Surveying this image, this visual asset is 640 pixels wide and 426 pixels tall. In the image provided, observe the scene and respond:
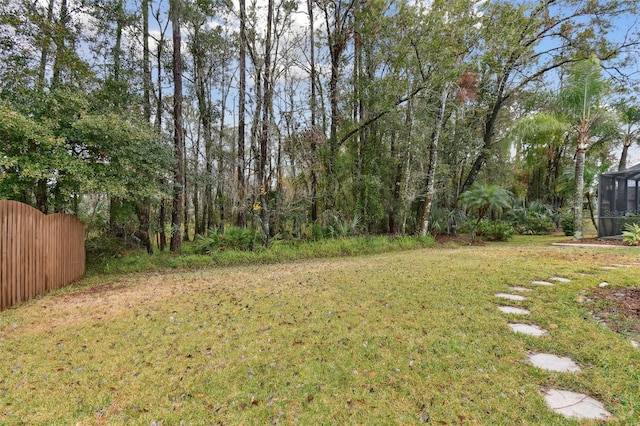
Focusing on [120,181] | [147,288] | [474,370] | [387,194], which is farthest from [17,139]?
[387,194]

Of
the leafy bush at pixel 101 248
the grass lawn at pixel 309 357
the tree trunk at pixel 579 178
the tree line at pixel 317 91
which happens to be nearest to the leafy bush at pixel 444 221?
the tree line at pixel 317 91

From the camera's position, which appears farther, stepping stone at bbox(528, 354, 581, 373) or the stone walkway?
stepping stone at bbox(528, 354, 581, 373)

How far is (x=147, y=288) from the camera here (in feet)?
15.8

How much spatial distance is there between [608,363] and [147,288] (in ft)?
18.1

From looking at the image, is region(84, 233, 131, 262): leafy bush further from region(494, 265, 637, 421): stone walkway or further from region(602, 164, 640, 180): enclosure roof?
Answer: region(602, 164, 640, 180): enclosure roof

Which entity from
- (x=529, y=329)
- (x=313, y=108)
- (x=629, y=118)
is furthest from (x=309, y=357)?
(x=629, y=118)

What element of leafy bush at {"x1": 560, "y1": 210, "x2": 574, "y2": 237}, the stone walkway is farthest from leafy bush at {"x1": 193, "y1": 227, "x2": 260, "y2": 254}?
leafy bush at {"x1": 560, "y1": 210, "x2": 574, "y2": 237}

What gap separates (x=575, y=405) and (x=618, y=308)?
6.56 feet

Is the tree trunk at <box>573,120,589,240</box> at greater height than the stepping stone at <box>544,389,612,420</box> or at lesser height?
greater

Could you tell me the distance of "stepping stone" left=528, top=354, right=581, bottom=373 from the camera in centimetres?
212

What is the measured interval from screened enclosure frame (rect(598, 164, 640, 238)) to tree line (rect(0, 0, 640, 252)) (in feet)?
2.67

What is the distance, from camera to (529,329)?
109 inches

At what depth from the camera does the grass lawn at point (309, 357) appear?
5.98 feet

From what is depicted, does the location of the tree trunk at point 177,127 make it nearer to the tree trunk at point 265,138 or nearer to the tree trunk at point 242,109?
the tree trunk at point 242,109
